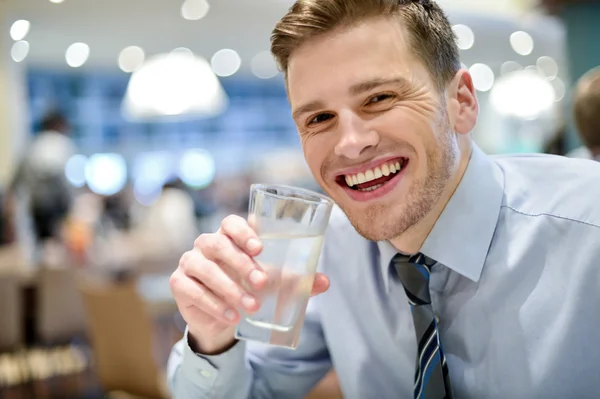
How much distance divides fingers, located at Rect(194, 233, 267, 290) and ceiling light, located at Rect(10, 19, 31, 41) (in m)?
7.09

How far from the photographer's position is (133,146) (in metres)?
14.6

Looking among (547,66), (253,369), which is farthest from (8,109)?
(547,66)

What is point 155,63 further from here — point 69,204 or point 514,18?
point 514,18

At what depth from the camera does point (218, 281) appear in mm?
1097

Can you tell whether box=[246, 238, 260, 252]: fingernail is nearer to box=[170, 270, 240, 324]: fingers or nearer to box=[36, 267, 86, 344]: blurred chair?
box=[170, 270, 240, 324]: fingers

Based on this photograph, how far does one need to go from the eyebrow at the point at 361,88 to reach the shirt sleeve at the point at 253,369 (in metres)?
0.48

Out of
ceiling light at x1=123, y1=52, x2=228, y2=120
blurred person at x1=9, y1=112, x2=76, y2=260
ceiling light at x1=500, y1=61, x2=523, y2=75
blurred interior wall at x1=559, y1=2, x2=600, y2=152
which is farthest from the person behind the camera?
ceiling light at x1=500, y1=61, x2=523, y2=75

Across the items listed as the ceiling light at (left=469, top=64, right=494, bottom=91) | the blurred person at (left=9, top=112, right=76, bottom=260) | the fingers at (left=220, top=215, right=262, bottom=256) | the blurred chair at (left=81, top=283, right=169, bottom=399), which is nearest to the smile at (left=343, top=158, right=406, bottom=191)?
the fingers at (left=220, top=215, right=262, bottom=256)

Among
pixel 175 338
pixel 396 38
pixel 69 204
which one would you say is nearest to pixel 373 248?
pixel 396 38

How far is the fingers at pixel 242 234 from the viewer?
1046mm

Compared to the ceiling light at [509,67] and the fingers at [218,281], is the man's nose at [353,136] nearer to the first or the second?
the fingers at [218,281]

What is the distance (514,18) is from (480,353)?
951 cm

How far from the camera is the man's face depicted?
1.17 m

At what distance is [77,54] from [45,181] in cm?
497
